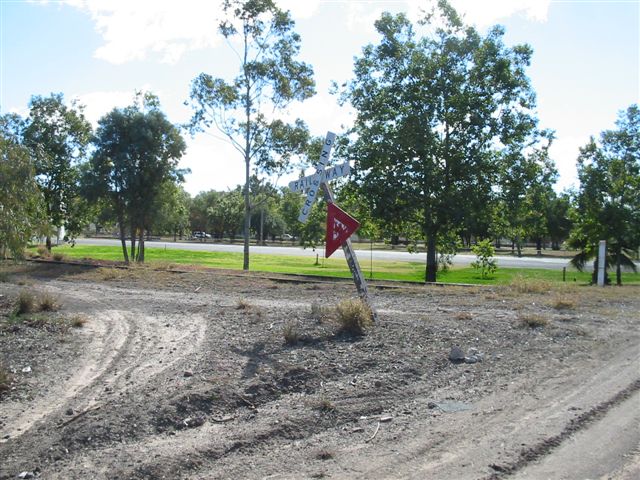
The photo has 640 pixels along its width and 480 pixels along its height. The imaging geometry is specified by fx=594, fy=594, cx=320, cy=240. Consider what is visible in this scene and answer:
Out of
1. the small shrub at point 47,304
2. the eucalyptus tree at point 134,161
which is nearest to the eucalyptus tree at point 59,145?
the eucalyptus tree at point 134,161

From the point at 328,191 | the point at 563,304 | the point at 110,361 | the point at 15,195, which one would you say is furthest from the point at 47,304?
the point at 563,304

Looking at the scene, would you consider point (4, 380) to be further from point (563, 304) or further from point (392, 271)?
point (392, 271)

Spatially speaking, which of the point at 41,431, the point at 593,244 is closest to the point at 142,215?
the point at 593,244

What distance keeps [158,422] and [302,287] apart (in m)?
11.3

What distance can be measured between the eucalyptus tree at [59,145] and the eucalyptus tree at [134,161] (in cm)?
276

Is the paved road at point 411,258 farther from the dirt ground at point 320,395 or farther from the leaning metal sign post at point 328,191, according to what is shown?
the dirt ground at point 320,395

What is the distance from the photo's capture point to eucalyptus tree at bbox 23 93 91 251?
103 feet

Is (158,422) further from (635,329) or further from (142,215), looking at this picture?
(142,215)

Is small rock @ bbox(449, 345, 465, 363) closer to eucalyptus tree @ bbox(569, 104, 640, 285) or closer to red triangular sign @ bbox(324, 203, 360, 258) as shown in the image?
red triangular sign @ bbox(324, 203, 360, 258)

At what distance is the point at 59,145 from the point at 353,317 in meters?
27.6

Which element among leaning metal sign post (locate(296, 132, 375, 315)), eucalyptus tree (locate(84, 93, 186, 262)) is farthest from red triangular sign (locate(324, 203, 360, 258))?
eucalyptus tree (locate(84, 93, 186, 262))

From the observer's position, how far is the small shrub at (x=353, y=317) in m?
9.16

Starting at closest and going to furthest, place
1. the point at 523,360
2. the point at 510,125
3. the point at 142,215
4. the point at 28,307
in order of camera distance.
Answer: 1. the point at 523,360
2. the point at 28,307
3. the point at 510,125
4. the point at 142,215

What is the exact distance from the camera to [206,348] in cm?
862
